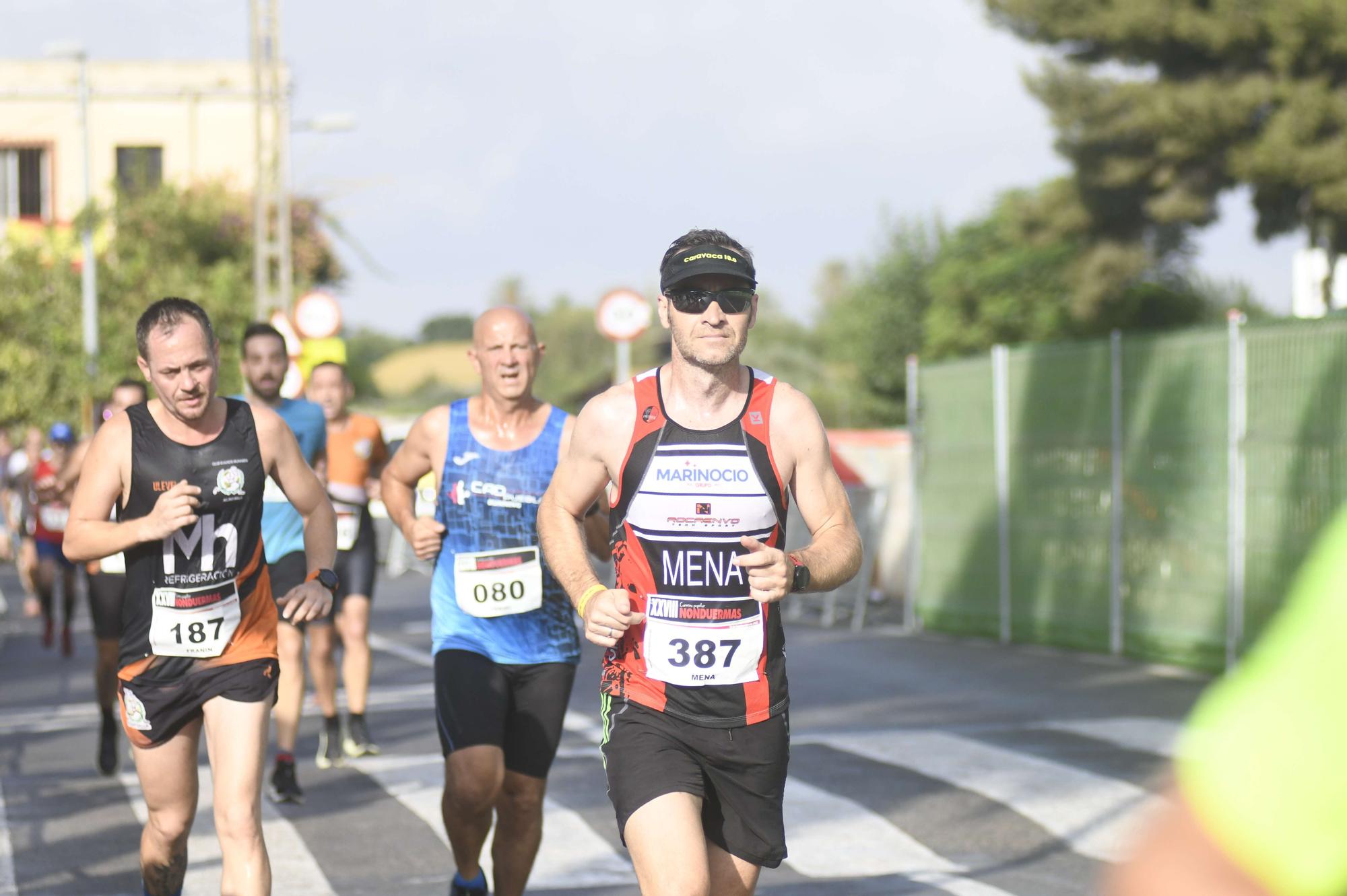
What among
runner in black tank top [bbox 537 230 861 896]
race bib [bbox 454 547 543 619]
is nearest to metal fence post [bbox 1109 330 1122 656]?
race bib [bbox 454 547 543 619]

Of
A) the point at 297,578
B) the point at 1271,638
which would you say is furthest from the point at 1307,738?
the point at 297,578

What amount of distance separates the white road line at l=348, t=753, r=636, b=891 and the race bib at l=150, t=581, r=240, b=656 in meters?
1.59

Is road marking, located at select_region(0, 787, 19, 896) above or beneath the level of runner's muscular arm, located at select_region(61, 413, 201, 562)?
beneath

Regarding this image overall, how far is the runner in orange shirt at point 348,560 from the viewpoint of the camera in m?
9.78

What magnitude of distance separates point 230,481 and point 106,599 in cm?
449

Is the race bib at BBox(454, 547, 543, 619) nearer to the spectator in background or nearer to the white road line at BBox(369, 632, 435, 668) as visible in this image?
the spectator in background

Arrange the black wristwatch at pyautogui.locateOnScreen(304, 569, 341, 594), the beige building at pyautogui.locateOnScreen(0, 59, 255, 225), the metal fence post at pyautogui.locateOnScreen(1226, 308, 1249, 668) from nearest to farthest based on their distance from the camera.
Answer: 1. the black wristwatch at pyautogui.locateOnScreen(304, 569, 341, 594)
2. the metal fence post at pyautogui.locateOnScreen(1226, 308, 1249, 668)
3. the beige building at pyautogui.locateOnScreen(0, 59, 255, 225)

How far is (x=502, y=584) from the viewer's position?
6289mm

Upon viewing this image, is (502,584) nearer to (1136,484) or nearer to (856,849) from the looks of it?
(856,849)

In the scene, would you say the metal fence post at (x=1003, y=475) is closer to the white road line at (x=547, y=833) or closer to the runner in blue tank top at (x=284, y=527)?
the white road line at (x=547, y=833)

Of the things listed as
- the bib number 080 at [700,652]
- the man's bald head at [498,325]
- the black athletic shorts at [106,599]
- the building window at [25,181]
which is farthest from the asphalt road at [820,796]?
the building window at [25,181]

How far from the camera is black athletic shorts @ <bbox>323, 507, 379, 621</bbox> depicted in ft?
33.1

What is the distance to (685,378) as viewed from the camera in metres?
4.77

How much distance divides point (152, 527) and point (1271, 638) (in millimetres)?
4283
